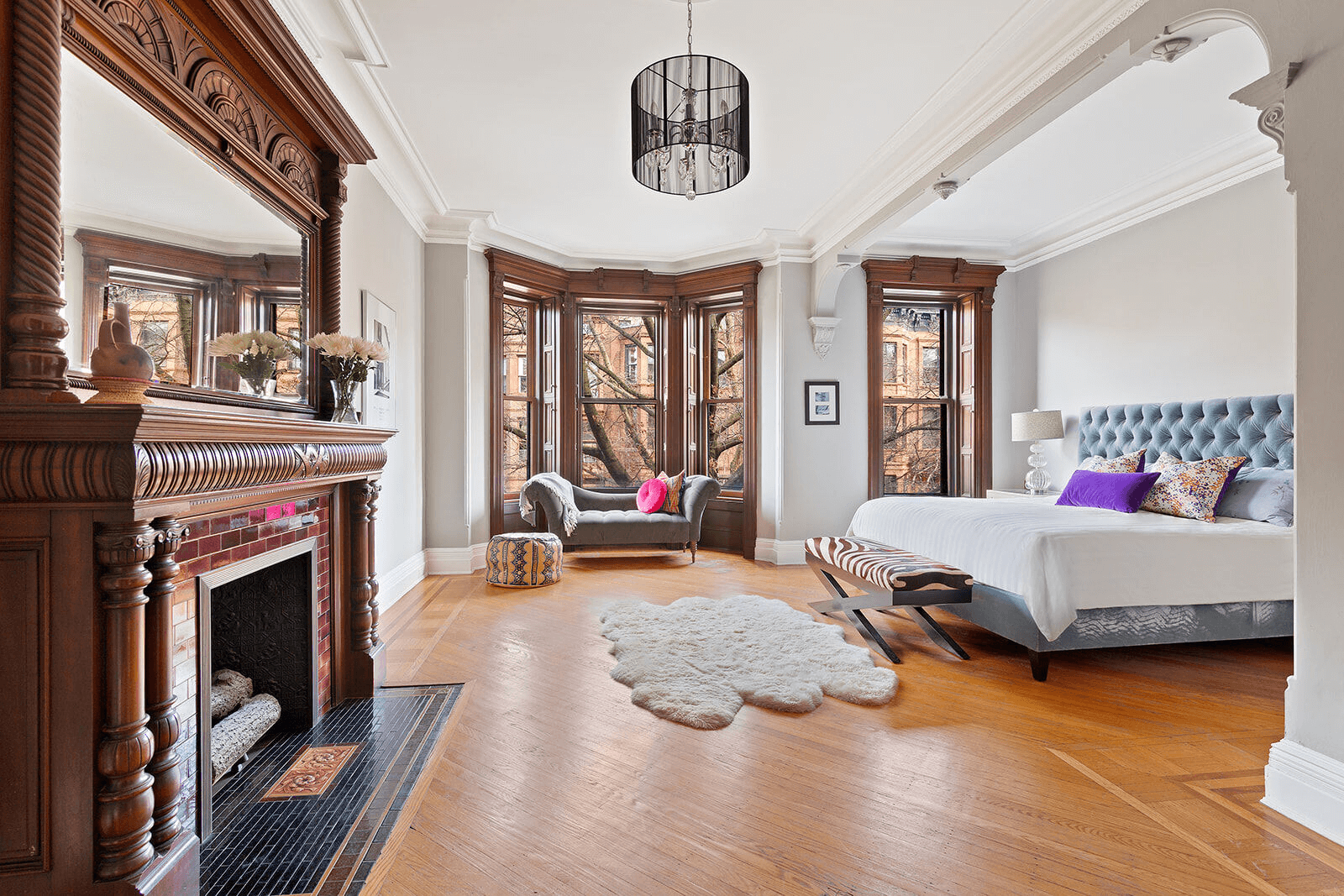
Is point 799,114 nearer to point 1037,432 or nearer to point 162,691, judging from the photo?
point 1037,432

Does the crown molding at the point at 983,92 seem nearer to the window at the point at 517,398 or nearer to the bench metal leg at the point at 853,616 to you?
the bench metal leg at the point at 853,616

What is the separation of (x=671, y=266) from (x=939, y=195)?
3.06 meters

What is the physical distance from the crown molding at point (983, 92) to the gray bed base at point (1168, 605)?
2.27m

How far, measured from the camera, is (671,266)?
6566 millimetres

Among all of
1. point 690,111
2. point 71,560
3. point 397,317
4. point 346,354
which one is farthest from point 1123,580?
point 397,317

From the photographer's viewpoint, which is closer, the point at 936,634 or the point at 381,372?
the point at 936,634

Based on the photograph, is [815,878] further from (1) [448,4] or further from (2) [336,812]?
(1) [448,4]

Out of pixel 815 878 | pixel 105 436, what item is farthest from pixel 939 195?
pixel 105 436

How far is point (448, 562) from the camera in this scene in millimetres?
5352

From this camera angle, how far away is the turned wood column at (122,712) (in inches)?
53.8

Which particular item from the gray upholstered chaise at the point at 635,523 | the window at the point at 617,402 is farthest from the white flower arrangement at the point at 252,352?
the window at the point at 617,402

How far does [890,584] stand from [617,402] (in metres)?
3.94

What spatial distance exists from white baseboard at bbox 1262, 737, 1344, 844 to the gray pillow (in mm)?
2036

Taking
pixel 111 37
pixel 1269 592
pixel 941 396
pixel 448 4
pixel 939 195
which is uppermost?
pixel 448 4
